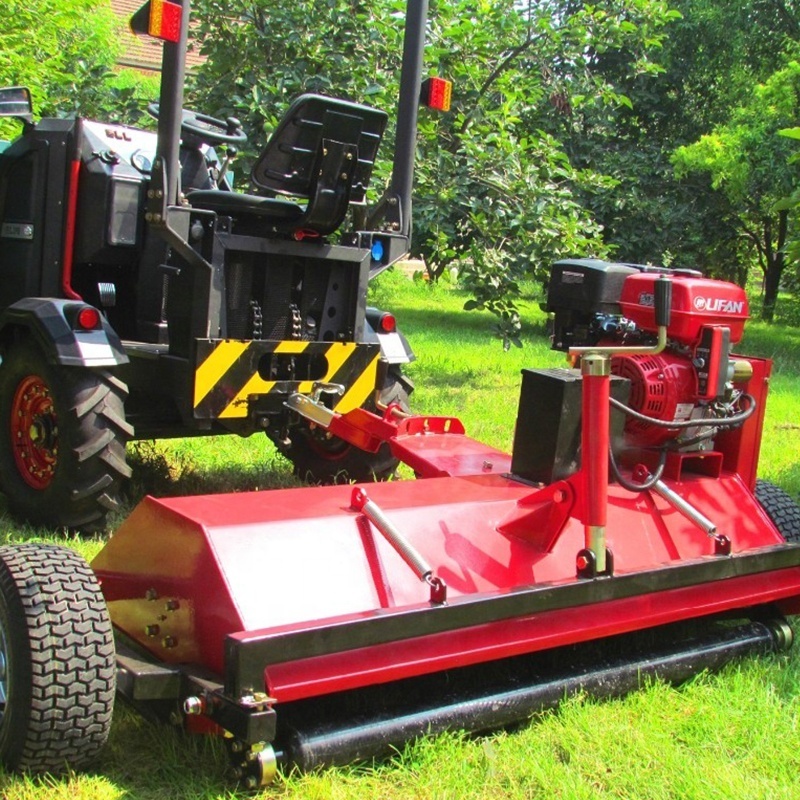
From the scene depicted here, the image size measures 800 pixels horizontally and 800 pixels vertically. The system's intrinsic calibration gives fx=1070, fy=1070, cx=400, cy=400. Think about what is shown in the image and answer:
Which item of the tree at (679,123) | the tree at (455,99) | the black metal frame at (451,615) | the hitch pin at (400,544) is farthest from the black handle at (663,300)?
the tree at (679,123)

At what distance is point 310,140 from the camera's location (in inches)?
175

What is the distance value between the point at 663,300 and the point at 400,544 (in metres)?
1.10

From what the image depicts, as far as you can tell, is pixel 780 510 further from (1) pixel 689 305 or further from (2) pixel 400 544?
(2) pixel 400 544

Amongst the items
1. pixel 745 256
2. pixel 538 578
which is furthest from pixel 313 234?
pixel 745 256

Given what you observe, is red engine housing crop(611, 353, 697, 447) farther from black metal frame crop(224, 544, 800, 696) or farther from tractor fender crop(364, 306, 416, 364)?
tractor fender crop(364, 306, 416, 364)

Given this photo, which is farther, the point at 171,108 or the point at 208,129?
the point at 208,129

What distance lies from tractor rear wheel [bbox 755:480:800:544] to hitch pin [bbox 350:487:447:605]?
5.85 feet

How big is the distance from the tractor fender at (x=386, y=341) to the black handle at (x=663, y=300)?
2.34 metres

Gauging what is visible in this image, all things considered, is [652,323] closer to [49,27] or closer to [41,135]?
[41,135]

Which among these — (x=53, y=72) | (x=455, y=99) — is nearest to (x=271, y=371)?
(x=455, y=99)

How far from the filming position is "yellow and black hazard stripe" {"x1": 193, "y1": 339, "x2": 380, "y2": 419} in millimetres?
4523

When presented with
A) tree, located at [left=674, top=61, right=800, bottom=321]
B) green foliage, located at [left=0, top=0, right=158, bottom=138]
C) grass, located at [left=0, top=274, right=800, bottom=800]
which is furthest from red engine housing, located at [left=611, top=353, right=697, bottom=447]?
tree, located at [left=674, top=61, right=800, bottom=321]

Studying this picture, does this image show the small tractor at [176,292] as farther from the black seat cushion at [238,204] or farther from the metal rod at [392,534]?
the metal rod at [392,534]

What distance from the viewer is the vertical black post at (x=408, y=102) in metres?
4.71
